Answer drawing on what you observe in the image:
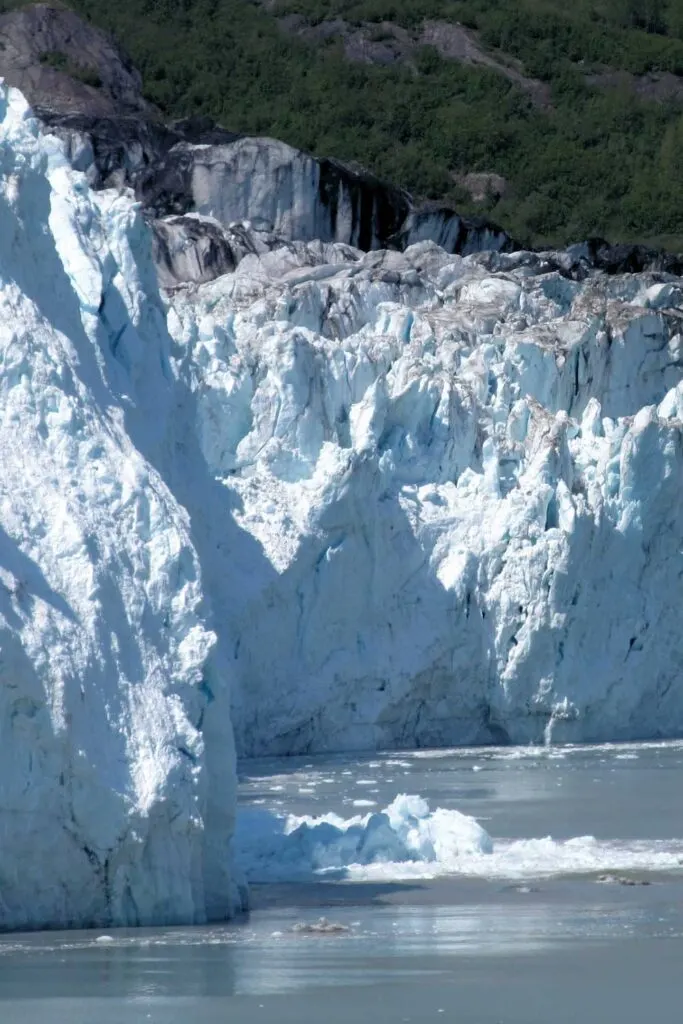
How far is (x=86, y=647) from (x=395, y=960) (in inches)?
80.5

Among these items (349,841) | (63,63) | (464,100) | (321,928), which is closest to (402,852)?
(349,841)

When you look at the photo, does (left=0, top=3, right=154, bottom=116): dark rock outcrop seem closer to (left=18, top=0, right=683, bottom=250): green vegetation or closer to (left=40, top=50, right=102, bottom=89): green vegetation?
(left=40, top=50, right=102, bottom=89): green vegetation

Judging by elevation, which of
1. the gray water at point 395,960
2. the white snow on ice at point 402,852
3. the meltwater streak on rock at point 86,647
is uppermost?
the meltwater streak on rock at point 86,647

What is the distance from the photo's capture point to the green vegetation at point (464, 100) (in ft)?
225

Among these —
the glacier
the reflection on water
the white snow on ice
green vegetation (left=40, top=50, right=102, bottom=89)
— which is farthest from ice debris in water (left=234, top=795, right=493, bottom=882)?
green vegetation (left=40, top=50, right=102, bottom=89)

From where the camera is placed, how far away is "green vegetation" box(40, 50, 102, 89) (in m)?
53.5

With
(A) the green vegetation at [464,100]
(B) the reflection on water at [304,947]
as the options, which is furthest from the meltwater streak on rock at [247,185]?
(B) the reflection on water at [304,947]

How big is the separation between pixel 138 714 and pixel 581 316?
66.8 feet

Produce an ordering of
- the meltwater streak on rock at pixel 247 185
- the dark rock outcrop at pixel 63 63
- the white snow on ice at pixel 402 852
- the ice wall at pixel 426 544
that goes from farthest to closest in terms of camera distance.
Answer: the dark rock outcrop at pixel 63 63
the meltwater streak on rock at pixel 247 185
the ice wall at pixel 426 544
the white snow on ice at pixel 402 852

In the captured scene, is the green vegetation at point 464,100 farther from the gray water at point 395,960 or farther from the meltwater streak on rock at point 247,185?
the gray water at point 395,960

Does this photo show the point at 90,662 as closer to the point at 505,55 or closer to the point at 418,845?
the point at 418,845

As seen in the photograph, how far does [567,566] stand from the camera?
25.4 m

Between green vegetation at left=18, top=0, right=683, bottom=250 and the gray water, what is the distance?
51.7 m

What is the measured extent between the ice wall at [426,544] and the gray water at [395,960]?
30.6 feet
